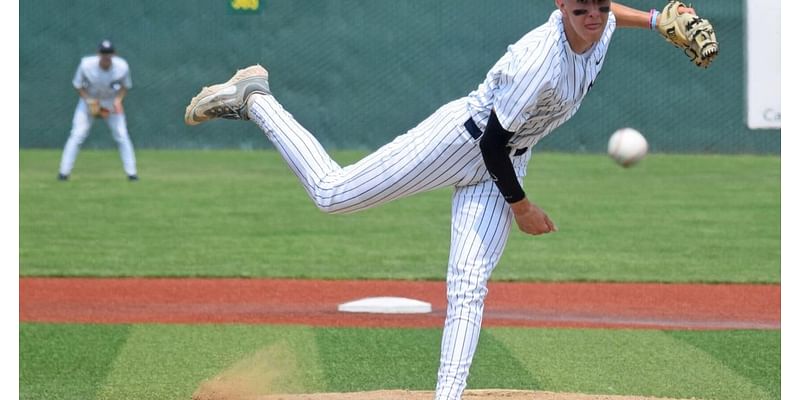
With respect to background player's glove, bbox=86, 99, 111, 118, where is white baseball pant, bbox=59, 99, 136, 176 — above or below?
below

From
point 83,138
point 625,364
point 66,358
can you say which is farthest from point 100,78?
point 625,364

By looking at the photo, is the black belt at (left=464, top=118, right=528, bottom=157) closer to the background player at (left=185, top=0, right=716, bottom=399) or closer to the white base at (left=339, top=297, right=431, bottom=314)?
the background player at (left=185, top=0, right=716, bottom=399)

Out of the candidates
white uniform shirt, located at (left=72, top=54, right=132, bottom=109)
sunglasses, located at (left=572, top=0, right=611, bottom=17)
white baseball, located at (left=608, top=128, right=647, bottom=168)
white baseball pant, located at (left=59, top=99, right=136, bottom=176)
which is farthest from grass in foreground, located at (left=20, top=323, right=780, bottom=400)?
white uniform shirt, located at (left=72, top=54, right=132, bottom=109)

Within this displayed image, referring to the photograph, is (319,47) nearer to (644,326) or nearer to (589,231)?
(589,231)

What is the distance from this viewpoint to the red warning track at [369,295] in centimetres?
786

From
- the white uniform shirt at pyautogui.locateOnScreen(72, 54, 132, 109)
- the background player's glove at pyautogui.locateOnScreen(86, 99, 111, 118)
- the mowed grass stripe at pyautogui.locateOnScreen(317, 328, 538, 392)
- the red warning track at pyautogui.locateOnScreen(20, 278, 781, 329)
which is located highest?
the white uniform shirt at pyautogui.locateOnScreen(72, 54, 132, 109)

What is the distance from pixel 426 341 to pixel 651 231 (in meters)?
6.00

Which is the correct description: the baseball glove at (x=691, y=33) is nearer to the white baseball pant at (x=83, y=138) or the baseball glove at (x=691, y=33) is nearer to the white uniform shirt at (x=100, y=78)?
the white baseball pant at (x=83, y=138)

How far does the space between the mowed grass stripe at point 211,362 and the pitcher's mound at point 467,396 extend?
0.79 feet

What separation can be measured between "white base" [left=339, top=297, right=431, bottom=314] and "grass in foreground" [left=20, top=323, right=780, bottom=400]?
66 centimetres

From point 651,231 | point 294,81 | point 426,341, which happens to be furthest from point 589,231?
point 294,81

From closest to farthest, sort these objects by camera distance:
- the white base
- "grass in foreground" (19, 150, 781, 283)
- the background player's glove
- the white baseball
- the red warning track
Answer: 1. the white baseball
2. the red warning track
3. the white base
4. "grass in foreground" (19, 150, 781, 283)
5. the background player's glove

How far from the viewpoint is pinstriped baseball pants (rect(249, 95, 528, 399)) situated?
14.5ft

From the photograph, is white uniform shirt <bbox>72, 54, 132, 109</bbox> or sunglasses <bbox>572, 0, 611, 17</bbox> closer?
sunglasses <bbox>572, 0, 611, 17</bbox>
